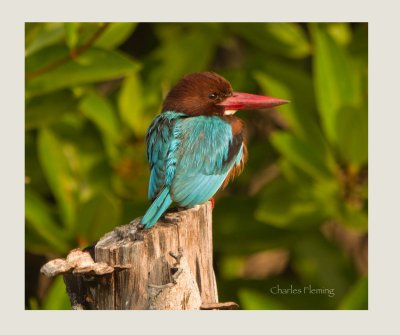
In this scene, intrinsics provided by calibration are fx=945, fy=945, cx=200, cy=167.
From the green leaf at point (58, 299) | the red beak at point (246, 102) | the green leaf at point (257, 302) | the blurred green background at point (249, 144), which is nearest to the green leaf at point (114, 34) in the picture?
the blurred green background at point (249, 144)

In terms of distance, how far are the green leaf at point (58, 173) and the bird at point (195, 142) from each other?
1321mm

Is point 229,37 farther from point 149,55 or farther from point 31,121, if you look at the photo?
point 31,121

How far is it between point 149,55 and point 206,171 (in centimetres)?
242

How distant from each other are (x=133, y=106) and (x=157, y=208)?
2192 mm

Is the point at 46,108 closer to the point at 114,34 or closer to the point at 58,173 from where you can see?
the point at 58,173

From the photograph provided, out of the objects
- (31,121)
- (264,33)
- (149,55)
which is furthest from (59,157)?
(264,33)

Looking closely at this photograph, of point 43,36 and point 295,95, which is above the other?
point 43,36

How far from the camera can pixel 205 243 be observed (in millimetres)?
4711

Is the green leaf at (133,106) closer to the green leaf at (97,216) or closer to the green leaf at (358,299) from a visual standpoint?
the green leaf at (97,216)

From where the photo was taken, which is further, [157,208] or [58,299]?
[58,299]

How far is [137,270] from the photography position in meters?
4.43

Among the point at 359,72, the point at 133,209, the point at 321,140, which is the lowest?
the point at 133,209

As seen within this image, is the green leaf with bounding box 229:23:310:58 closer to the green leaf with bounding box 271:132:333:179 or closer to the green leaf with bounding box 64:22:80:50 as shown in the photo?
the green leaf with bounding box 271:132:333:179

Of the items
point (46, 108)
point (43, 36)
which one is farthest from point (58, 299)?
point (43, 36)
